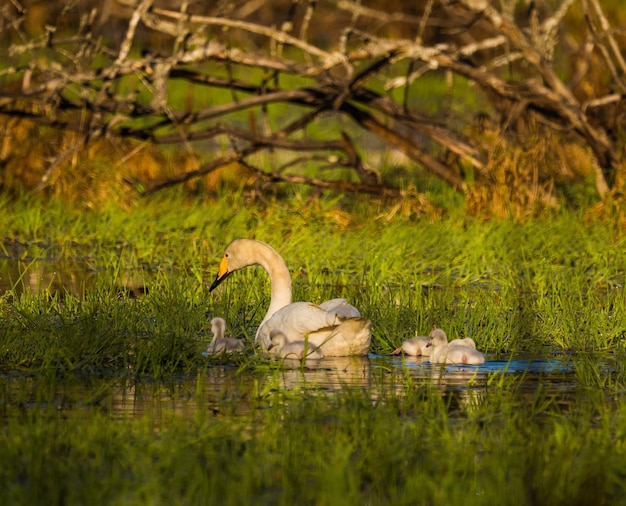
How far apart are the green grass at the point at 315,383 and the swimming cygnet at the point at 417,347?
11cm

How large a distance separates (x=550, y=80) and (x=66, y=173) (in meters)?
4.60

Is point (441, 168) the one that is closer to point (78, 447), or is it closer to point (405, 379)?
point (405, 379)

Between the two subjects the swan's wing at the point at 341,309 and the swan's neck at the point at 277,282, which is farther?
the swan's neck at the point at 277,282

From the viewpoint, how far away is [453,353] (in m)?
7.60

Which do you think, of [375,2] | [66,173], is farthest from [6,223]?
[375,2]

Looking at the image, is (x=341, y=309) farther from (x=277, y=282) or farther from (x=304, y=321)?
(x=277, y=282)

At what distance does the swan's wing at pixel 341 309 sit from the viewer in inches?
310

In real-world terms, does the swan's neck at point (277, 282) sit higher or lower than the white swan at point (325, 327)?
higher

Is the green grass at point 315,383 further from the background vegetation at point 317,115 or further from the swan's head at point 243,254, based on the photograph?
the background vegetation at point 317,115

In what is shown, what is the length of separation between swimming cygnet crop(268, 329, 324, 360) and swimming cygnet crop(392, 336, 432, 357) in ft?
1.56

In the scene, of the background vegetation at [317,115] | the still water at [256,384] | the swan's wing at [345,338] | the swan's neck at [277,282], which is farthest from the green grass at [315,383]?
the background vegetation at [317,115]

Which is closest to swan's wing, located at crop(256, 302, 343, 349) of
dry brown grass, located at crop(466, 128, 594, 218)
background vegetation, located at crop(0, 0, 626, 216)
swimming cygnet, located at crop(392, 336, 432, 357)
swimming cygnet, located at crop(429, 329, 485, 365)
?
swimming cygnet, located at crop(392, 336, 432, 357)

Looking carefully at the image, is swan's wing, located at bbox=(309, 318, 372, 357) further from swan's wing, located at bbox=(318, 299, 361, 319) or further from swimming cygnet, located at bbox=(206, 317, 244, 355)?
swimming cygnet, located at bbox=(206, 317, 244, 355)

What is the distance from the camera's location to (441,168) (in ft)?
46.4
